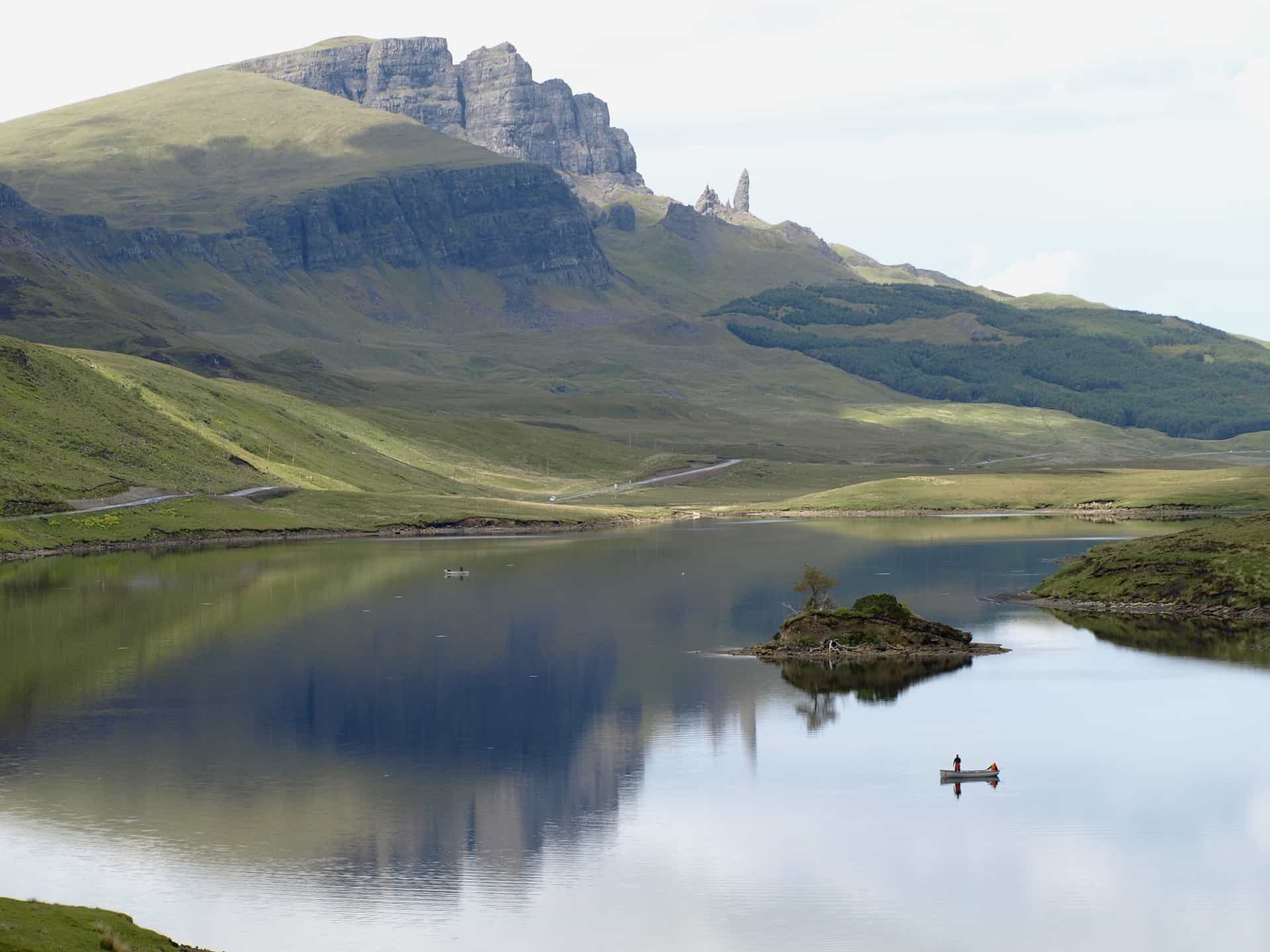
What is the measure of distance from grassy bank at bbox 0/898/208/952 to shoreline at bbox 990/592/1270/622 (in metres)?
99.6

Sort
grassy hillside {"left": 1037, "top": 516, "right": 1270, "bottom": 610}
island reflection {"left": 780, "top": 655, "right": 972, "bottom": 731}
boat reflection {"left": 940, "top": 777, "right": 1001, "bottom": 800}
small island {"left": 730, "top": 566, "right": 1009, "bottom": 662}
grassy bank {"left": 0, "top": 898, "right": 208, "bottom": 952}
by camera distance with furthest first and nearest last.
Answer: grassy hillside {"left": 1037, "top": 516, "right": 1270, "bottom": 610} < small island {"left": 730, "top": 566, "right": 1009, "bottom": 662} < island reflection {"left": 780, "top": 655, "right": 972, "bottom": 731} < boat reflection {"left": 940, "top": 777, "right": 1001, "bottom": 800} < grassy bank {"left": 0, "top": 898, "right": 208, "bottom": 952}

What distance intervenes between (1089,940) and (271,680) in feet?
220

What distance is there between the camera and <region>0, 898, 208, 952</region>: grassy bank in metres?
46.0

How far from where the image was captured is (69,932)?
159 ft

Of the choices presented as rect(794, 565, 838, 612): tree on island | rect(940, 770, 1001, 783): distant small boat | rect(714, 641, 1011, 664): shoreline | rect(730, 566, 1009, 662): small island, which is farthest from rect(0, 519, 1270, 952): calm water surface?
rect(794, 565, 838, 612): tree on island

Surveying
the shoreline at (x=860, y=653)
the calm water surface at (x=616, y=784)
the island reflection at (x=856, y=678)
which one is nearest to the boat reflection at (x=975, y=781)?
the calm water surface at (x=616, y=784)

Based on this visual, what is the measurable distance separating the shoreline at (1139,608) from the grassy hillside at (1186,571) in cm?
59

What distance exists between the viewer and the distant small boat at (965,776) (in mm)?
Answer: 81000

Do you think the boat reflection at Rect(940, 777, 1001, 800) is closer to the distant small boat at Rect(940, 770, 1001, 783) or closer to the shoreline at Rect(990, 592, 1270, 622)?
the distant small boat at Rect(940, 770, 1001, 783)

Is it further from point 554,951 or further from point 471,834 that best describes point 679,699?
point 554,951

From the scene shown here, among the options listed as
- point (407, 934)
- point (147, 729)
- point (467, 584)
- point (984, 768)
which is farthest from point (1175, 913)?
point (467, 584)

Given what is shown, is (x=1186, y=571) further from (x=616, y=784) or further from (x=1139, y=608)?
(x=616, y=784)

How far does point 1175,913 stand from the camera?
200 feet

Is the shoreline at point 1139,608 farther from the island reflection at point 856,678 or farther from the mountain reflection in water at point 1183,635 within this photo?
the island reflection at point 856,678
